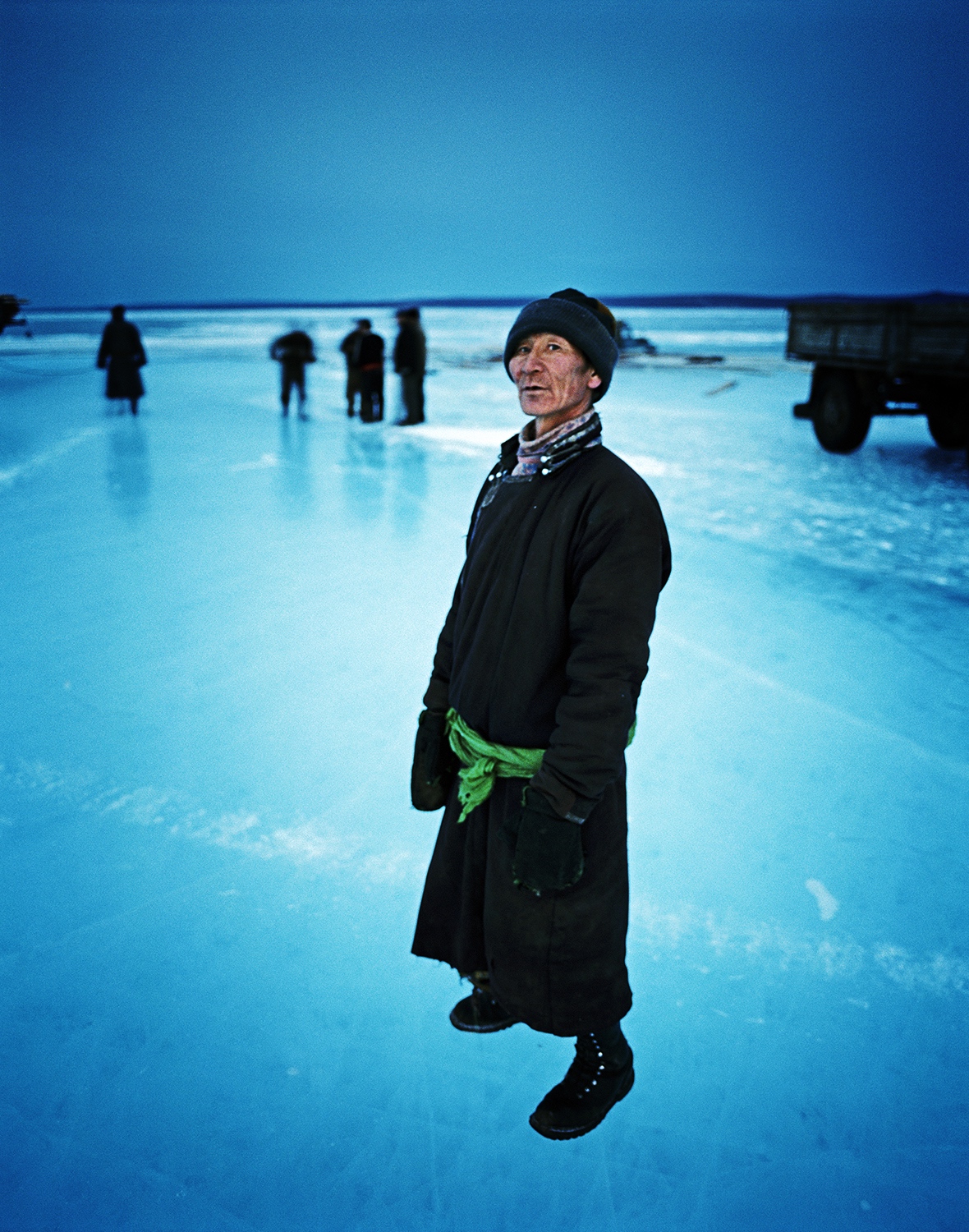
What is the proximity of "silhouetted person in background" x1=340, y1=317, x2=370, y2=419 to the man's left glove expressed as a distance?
9.90 metres

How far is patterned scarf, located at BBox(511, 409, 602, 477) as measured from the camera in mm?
1750

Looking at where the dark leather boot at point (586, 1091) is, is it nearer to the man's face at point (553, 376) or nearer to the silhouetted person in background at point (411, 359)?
the man's face at point (553, 376)

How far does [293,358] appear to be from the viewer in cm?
1210

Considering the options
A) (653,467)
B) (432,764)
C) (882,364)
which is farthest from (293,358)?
(432,764)

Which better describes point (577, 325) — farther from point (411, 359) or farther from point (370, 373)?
point (370, 373)

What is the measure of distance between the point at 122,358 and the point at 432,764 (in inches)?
460

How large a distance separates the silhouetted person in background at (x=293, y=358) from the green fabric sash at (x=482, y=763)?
10.6 meters

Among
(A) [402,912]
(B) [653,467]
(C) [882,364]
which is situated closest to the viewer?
(A) [402,912]

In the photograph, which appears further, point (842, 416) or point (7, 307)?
point (7, 307)

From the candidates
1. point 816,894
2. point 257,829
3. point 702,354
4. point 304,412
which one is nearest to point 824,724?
point 816,894

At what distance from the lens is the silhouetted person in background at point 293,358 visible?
1197cm

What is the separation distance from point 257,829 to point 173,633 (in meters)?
1.89

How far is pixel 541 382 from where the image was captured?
5.82 feet

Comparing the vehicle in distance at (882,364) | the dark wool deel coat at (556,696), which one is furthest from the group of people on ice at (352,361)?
the dark wool deel coat at (556,696)
